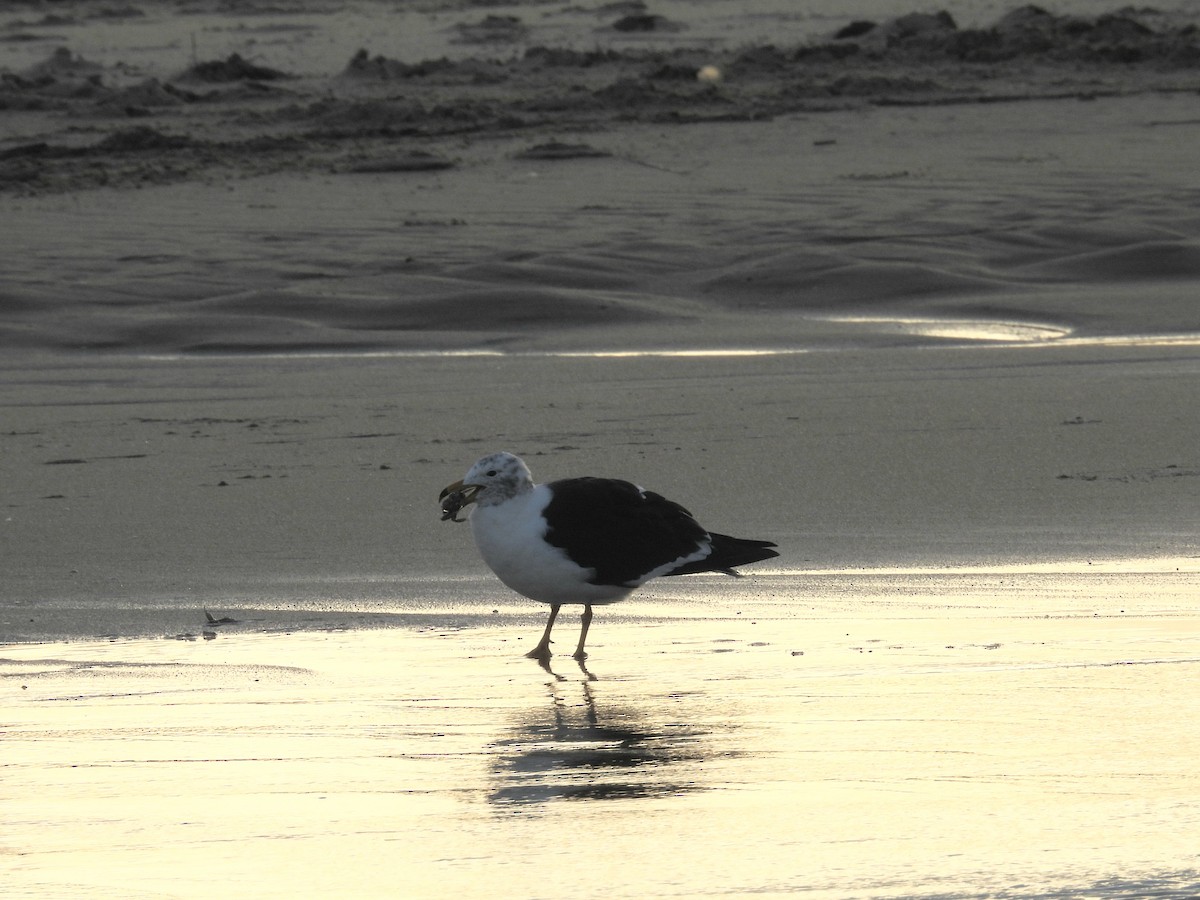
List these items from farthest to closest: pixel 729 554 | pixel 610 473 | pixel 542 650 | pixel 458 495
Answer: pixel 610 473 → pixel 729 554 → pixel 458 495 → pixel 542 650

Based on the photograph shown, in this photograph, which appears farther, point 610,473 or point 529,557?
point 610,473

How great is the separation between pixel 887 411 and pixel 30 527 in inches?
152

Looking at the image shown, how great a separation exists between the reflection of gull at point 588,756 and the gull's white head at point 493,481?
34.2 inches

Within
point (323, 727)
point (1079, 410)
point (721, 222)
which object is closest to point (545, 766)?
point (323, 727)

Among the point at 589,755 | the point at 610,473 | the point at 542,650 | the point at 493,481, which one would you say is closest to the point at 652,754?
the point at 589,755

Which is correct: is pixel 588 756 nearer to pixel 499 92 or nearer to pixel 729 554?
pixel 729 554

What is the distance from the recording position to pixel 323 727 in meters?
4.38

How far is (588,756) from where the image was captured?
165 inches

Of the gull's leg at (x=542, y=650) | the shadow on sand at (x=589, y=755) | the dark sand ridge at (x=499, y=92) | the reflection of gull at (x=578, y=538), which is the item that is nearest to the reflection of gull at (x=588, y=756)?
the shadow on sand at (x=589, y=755)

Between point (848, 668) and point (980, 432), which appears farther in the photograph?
point (980, 432)

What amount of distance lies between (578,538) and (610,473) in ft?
7.33

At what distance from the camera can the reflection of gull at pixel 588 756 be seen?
3.90 meters

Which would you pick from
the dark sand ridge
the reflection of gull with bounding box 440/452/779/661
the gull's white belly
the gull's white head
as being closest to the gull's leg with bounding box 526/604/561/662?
the reflection of gull with bounding box 440/452/779/661

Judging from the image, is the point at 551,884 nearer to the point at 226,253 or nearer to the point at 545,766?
the point at 545,766
